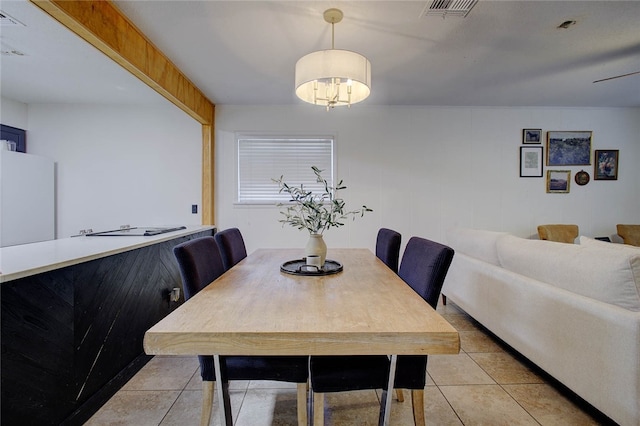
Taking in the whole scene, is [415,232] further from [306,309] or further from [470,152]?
[306,309]

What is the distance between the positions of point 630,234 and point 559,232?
799 millimetres

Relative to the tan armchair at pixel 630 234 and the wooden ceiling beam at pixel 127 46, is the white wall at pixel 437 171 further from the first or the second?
the wooden ceiling beam at pixel 127 46

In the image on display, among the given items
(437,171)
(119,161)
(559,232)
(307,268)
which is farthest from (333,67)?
(559,232)

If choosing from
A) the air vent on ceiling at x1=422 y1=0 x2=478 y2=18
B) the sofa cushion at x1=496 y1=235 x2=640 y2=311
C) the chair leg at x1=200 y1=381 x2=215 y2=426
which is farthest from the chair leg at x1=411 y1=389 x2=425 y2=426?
the air vent on ceiling at x1=422 y1=0 x2=478 y2=18

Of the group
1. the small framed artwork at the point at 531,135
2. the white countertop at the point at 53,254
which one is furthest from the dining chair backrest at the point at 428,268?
the small framed artwork at the point at 531,135

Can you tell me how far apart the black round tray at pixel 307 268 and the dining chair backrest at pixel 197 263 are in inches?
15.5

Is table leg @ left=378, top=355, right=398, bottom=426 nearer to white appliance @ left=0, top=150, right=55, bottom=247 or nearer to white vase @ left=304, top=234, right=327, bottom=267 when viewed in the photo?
white vase @ left=304, top=234, right=327, bottom=267

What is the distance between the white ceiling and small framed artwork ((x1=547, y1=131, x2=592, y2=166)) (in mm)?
520

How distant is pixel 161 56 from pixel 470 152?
142 inches

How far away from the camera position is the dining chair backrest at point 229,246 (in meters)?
2.04

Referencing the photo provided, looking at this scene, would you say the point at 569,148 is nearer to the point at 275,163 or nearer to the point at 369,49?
the point at 369,49

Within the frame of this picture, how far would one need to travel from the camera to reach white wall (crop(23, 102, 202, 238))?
3527 millimetres

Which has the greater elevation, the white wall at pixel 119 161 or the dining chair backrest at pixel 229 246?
the white wall at pixel 119 161

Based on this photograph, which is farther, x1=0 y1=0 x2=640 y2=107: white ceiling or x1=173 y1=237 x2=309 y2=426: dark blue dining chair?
x1=0 y1=0 x2=640 y2=107: white ceiling
